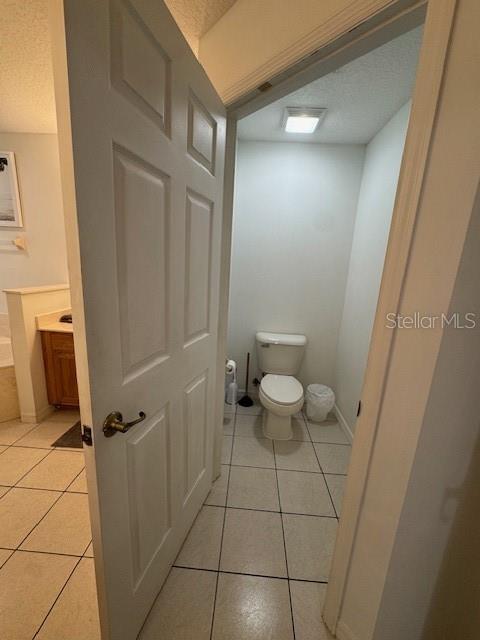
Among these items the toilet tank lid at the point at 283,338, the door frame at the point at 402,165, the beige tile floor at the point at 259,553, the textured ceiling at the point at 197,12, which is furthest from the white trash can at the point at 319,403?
the textured ceiling at the point at 197,12

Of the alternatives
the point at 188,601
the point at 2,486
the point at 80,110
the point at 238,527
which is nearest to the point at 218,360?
the point at 238,527

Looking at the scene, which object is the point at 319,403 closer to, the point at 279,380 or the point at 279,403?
the point at 279,380

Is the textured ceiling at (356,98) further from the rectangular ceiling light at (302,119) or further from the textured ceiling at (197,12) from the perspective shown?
the textured ceiling at (197,12)

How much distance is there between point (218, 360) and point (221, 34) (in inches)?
61.3

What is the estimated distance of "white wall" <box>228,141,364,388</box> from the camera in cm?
215

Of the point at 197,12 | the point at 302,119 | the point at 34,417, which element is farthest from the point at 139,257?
the point at 34,417

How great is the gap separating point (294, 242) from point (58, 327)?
6.93 feet

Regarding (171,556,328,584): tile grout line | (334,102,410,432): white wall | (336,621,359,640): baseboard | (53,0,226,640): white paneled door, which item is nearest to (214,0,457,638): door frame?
(336,621,359,640): baseboard

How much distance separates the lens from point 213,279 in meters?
1.22

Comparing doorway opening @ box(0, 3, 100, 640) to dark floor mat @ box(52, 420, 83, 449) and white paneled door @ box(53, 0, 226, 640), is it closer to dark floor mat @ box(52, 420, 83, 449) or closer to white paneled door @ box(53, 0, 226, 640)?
dark floor mat @ box(52, 420, 83, 449)

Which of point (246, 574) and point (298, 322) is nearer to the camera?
point (246, 574)

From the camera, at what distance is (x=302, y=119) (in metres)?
1.76

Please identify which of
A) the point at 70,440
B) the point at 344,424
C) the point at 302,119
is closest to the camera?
the point at 302,119

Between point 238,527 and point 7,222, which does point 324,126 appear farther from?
point 7,222
